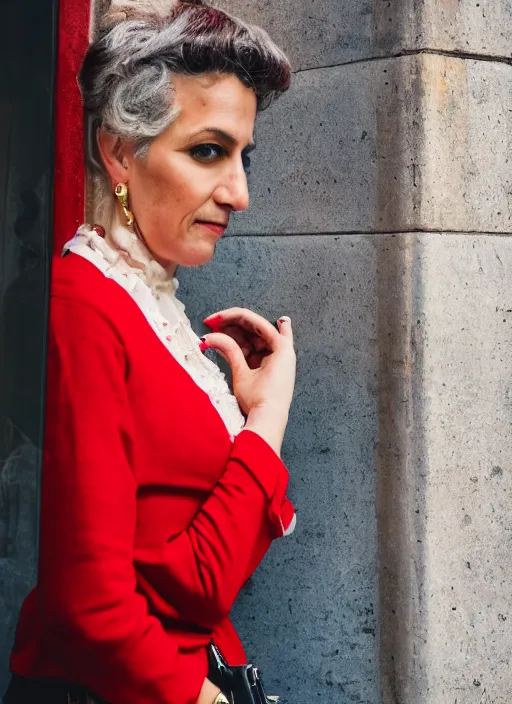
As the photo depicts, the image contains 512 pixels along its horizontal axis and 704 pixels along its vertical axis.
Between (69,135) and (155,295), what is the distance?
0.51 m

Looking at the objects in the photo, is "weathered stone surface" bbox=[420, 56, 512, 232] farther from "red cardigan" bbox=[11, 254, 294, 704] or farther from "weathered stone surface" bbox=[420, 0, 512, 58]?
"red cardigan" bbox=[11, 254, 294, 704]

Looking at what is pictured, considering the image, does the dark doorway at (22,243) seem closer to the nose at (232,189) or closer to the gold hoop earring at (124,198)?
the gold hoop earring at (124,198)

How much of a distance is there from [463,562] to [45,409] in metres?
1.64

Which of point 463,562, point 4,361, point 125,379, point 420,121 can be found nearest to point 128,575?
point 125,379

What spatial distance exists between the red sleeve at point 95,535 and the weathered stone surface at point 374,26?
1.43 meters

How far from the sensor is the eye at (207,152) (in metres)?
2.57

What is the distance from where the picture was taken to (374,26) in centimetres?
322

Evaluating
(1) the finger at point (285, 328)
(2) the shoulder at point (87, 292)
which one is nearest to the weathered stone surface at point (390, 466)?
(1) the finger at point (285, 328)

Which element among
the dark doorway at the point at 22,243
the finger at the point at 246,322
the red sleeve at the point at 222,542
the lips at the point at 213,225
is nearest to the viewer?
the dark doorway at the point at 22,243

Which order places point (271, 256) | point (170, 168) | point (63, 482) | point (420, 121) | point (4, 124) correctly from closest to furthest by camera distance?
point (4, 124)
point (63, 482)
point (170, 168)
point (420, 121)
point (271, 256)

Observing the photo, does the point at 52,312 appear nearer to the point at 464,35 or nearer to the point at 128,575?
the point at 128,575

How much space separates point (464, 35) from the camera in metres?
3.23

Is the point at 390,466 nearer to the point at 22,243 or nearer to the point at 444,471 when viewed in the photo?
the point at 444,471

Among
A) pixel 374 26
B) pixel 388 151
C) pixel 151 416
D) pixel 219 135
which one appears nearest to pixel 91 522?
pixel 151 416
